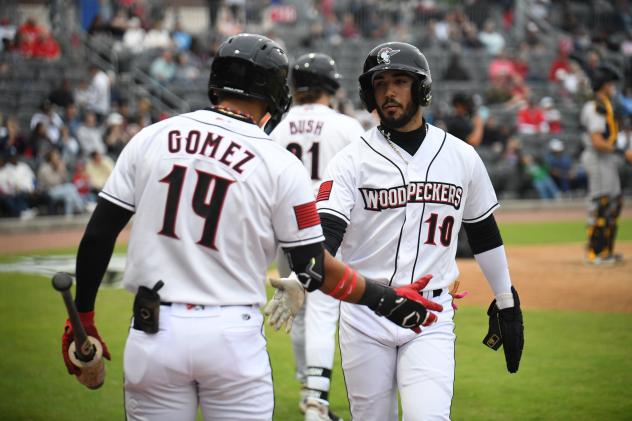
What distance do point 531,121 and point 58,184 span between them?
39.1 ft

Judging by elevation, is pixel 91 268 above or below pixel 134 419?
above

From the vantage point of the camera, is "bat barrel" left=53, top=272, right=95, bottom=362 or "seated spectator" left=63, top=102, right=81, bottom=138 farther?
"seated spectator" left=63, top=102, right=81, bottom=138

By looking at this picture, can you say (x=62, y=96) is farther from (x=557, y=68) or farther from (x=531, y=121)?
(x=557, y=68)

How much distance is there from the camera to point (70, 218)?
17.8 meters

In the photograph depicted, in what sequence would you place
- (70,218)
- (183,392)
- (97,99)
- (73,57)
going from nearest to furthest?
(183,392) → (70,218) → (97,99) → (73,57)

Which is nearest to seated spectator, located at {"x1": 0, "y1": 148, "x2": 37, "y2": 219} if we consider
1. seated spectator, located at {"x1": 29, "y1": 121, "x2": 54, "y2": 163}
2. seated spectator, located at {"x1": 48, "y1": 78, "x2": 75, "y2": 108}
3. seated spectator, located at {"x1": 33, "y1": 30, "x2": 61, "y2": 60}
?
seated spectator, located at {"x1": 29, "y1": 121, "x2": 54, "y2": 163}

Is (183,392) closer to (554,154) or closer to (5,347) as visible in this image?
(5,347)

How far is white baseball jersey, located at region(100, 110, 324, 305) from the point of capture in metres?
3.58

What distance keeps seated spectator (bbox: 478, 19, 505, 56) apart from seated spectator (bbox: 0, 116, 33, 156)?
14.2 m

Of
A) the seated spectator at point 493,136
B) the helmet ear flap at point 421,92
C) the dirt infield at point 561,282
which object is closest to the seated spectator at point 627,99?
the seated spectator at point 493,136

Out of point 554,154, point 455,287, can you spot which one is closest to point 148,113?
point 554,154

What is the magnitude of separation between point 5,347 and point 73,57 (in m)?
14.3

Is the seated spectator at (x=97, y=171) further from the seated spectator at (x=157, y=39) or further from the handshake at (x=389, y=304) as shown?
the handshake at (x=389, y=304)

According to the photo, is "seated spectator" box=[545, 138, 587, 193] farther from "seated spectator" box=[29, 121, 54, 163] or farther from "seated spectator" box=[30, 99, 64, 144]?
"seated spectator" box=[29, 121, 54, 163]
